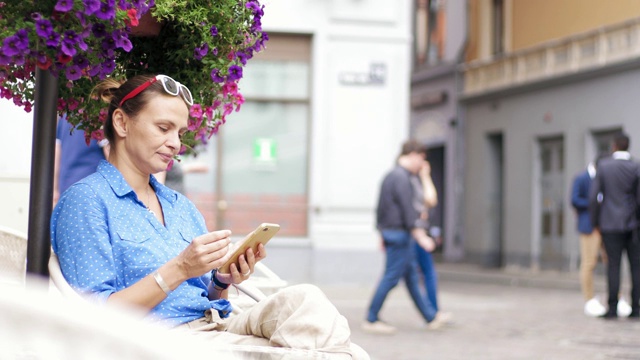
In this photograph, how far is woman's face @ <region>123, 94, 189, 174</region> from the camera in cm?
320

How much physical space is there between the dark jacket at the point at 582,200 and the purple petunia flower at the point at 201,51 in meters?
10.4

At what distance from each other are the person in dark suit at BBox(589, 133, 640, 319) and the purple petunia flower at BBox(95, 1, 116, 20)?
411 inches

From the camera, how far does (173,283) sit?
2.90 m

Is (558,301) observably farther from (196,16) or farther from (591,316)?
(196,16)

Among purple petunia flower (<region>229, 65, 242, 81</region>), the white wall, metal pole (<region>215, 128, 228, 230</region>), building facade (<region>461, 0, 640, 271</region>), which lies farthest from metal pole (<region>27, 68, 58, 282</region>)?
building facade (<region>461, 0, 640, 271</region>)

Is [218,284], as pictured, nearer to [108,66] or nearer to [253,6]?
[108,66]

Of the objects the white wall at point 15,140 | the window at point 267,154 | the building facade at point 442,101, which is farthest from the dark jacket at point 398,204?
the building facade at point 442,101

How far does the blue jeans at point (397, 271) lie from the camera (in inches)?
417

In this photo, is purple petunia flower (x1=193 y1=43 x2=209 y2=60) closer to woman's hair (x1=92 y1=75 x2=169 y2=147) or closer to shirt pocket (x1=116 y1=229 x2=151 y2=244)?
woman's hair (x1=92 y1=75 x2=169 y2=147)

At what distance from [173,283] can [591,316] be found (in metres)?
10.7

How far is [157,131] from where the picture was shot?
323 centimetres

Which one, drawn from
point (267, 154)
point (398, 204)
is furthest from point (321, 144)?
point (398, 204)

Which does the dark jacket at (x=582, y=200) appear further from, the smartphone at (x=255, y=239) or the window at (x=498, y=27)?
the window at (x=498, y=27)

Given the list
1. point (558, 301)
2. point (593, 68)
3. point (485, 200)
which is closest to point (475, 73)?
point (485, 200)
